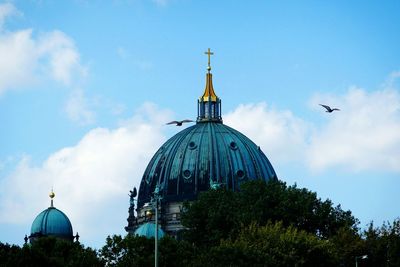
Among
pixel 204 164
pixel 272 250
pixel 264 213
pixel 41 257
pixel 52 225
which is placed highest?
pixel 204 164

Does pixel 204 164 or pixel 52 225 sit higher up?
pixel 204 164

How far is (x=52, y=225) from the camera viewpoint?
578 ft

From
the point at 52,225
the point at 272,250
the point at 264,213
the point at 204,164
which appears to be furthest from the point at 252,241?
the point at 204,164

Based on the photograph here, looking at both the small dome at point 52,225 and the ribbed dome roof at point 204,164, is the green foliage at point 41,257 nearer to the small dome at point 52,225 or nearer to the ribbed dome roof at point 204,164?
the small dome at point 52,225

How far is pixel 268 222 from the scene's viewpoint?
130000 mm

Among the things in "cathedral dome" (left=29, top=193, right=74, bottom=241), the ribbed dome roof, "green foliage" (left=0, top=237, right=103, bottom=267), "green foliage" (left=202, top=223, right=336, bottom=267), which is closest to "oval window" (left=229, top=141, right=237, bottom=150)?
the ribbed dome roof

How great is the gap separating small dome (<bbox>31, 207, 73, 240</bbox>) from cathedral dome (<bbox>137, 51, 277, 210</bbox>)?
18123 millimetres

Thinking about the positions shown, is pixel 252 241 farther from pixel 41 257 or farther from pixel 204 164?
pixel 204 164

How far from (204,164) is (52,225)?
24.4 m

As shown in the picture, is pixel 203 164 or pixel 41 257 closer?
pixel 41 257

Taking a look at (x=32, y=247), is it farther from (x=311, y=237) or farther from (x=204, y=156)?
(x=204, y=156)

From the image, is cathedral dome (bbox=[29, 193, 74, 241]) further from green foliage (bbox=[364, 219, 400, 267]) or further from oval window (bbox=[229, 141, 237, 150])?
green foliage (bbox=[364, 219, 400, 267])

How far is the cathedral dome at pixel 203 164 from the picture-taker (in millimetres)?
189750

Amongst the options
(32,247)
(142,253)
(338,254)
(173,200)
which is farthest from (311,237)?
(173,200)
